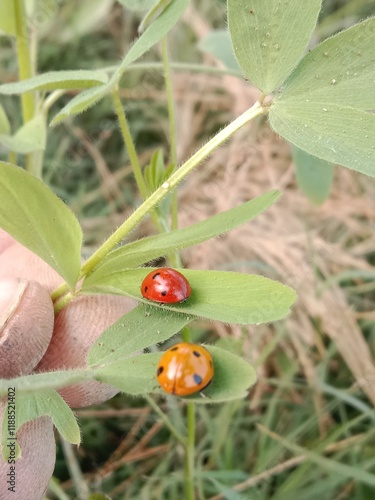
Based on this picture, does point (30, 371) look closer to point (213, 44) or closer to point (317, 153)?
point (317, 153)

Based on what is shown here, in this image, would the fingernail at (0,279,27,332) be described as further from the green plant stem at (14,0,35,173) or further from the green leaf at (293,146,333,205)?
the green leaf at (293,146,333,205)

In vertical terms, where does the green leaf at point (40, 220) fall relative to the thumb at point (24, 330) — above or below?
above

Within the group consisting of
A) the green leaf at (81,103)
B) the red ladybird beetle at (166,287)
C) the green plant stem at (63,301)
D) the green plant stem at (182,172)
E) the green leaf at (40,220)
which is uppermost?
the green leaf at (81,103)

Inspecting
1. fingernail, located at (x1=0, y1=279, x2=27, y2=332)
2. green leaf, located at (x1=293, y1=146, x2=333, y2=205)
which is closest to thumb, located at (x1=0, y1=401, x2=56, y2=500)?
fingernail, located at (x1=0, y1=279, x2=27, y2=332)

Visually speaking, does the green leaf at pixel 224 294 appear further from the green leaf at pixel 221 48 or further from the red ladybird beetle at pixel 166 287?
the green leaf at pixel 221 48

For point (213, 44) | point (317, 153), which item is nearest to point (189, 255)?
point (213, 44)

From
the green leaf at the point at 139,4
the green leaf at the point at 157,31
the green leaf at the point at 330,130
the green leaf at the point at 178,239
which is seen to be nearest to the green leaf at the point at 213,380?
the green leaf at the point at 178,239

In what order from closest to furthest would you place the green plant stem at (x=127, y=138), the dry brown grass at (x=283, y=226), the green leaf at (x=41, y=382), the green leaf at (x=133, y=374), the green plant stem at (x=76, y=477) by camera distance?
the green leaf at (x=41, y=382) → the green leaf at (x=133, y=374) → the green plant stem at (x=127, y=138) → the green plant stem at (x=76, y=477) → the dry brown grass at (x=283, y=226)

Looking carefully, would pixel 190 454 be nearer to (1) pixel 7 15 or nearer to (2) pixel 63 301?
(2) pixel 63 301
